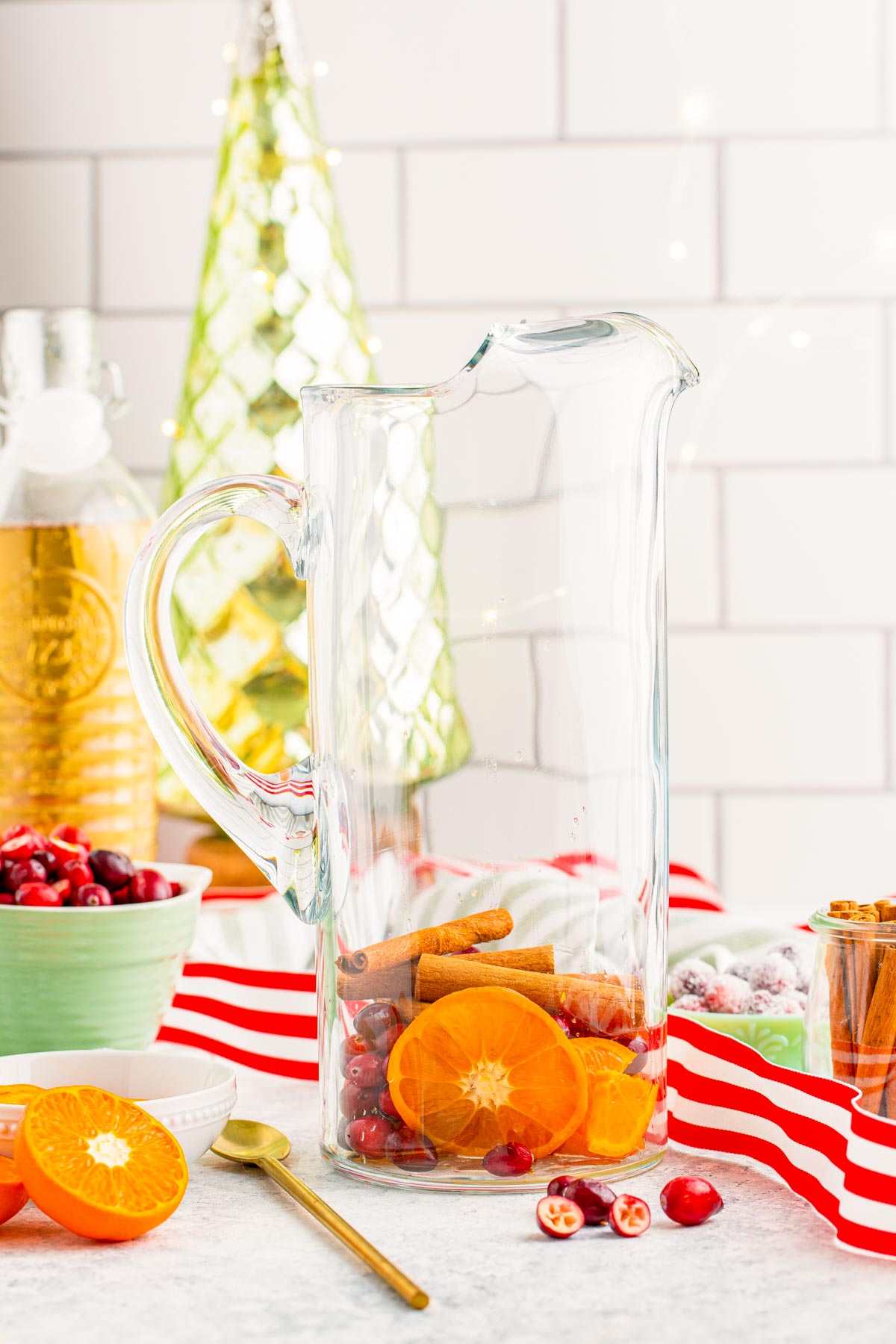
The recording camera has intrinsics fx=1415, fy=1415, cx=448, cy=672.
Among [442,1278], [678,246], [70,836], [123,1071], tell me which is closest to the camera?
[442,1278]

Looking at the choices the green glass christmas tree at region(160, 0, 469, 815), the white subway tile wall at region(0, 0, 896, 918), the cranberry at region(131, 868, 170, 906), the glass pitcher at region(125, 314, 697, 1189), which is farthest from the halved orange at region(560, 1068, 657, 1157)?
the white subway tile wall at region(0, 0, 896, 918)

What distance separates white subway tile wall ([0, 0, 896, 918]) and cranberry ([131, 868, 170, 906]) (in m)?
0.46

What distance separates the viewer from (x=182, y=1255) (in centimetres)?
40

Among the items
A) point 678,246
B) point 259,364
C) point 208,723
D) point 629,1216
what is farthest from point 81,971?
point 678,246

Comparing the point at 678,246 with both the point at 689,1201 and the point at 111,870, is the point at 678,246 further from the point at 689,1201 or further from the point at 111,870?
the point at 689,1201

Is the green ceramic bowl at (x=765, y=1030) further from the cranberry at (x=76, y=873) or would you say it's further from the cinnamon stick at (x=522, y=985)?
the cranberry at (x=76, y=873)

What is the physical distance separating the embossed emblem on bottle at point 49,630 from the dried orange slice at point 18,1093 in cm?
33

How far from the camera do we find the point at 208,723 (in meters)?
0.47

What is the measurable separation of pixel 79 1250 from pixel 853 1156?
0.73 feet

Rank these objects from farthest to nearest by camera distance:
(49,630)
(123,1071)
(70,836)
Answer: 1. (49,630)
2. (70,836)
3. (123,1071)

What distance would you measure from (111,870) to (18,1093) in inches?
5.4

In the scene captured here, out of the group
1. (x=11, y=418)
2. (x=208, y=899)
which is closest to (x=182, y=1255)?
(x=208, y=899)

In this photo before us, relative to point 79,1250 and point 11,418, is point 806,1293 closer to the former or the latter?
point 79,1250

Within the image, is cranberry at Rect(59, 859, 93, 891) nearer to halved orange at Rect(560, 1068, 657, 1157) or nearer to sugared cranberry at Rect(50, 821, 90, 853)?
sugared cranberry at Rect(50, 821, 90, 853)
